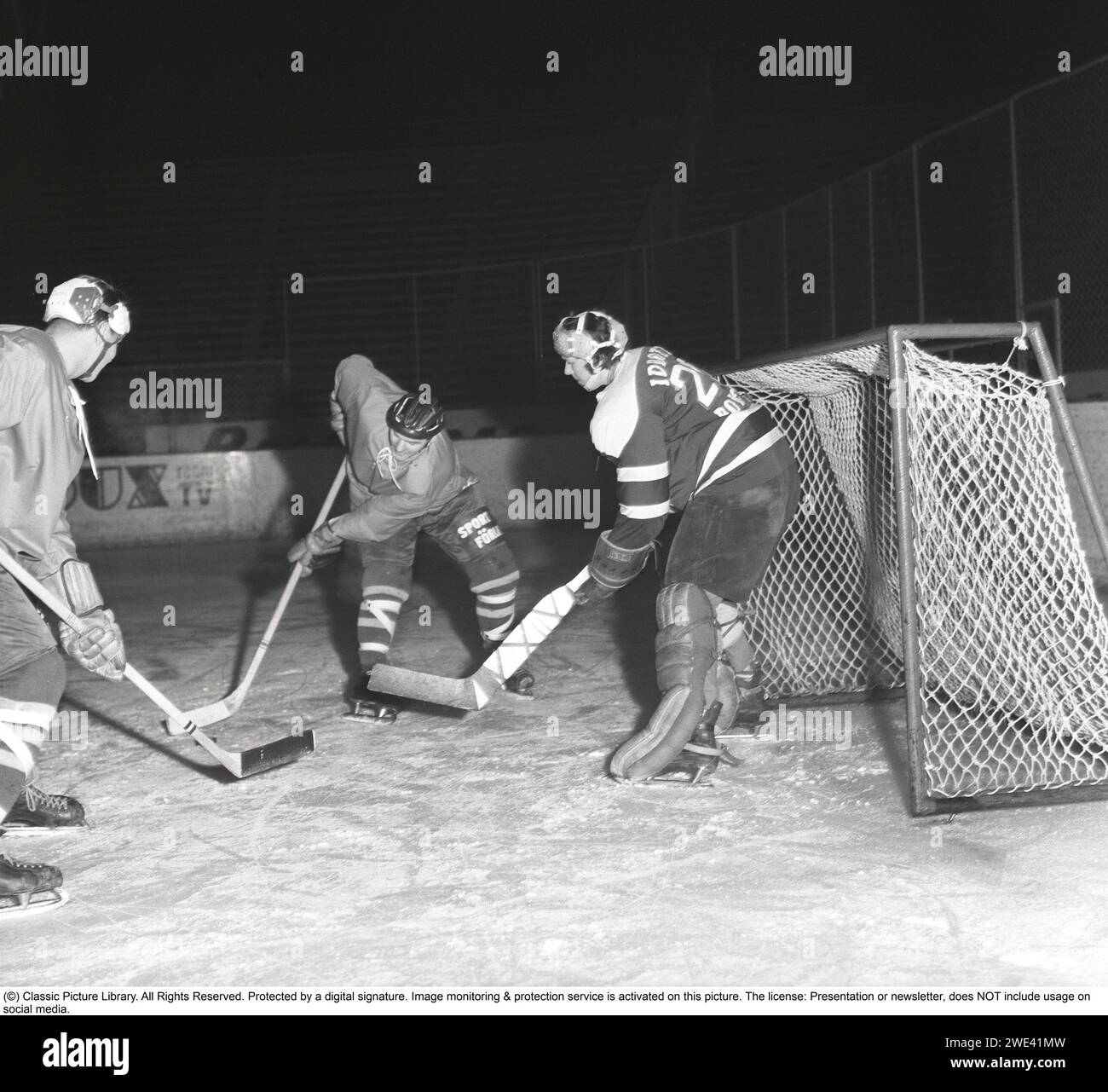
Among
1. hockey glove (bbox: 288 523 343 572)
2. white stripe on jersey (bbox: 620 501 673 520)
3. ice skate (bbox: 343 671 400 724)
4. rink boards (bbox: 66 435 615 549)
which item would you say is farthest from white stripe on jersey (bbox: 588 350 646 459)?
rink boards (bbox: 66 435 615 549)

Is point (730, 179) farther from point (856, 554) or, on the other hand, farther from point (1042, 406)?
point (1042, 406)

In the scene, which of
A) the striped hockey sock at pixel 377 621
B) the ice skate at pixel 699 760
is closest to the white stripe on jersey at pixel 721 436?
the ice skate at pixel 699 760

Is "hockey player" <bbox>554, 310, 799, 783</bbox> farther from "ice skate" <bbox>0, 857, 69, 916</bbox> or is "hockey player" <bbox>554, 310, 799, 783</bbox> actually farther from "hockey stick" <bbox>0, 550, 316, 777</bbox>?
"ice skate" <bbox>0, 857, 69, 916</bbox>

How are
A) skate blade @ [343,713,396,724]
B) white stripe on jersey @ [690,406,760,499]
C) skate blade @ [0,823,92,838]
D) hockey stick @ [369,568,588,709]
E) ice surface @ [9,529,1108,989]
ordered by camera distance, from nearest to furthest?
ice surface @ [9,529,1108,989]
skate blade @ [0,823,92,838]
white stripe on jersey @ [690,406,760,499]
hockey stick @ [369,568,588,709]
skate blade @ [343,713,396,724]

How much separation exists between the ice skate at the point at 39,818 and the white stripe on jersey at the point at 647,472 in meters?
1.66

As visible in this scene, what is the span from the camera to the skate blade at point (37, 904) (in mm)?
2496

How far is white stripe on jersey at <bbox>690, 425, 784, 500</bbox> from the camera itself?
3.35 metres

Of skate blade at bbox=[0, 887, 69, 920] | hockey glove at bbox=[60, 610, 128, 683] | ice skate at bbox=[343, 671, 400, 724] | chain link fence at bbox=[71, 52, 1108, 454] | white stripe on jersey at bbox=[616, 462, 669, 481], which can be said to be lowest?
skate blade at bbox=[0, 887, 69, 920]

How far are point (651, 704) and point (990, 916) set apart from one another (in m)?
1.89


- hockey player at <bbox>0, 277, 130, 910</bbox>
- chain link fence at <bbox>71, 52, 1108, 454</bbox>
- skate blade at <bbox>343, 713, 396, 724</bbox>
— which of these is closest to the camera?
hockey player at <bbox>0, 277, 130, 910</bbox>

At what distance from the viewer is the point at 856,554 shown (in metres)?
4.60

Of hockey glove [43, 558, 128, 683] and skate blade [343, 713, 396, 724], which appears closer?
hockey glove [43, 558, 128, 683]

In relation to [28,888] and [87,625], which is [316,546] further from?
[28,888]

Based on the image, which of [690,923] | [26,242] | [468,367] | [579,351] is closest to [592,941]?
[690,923]
